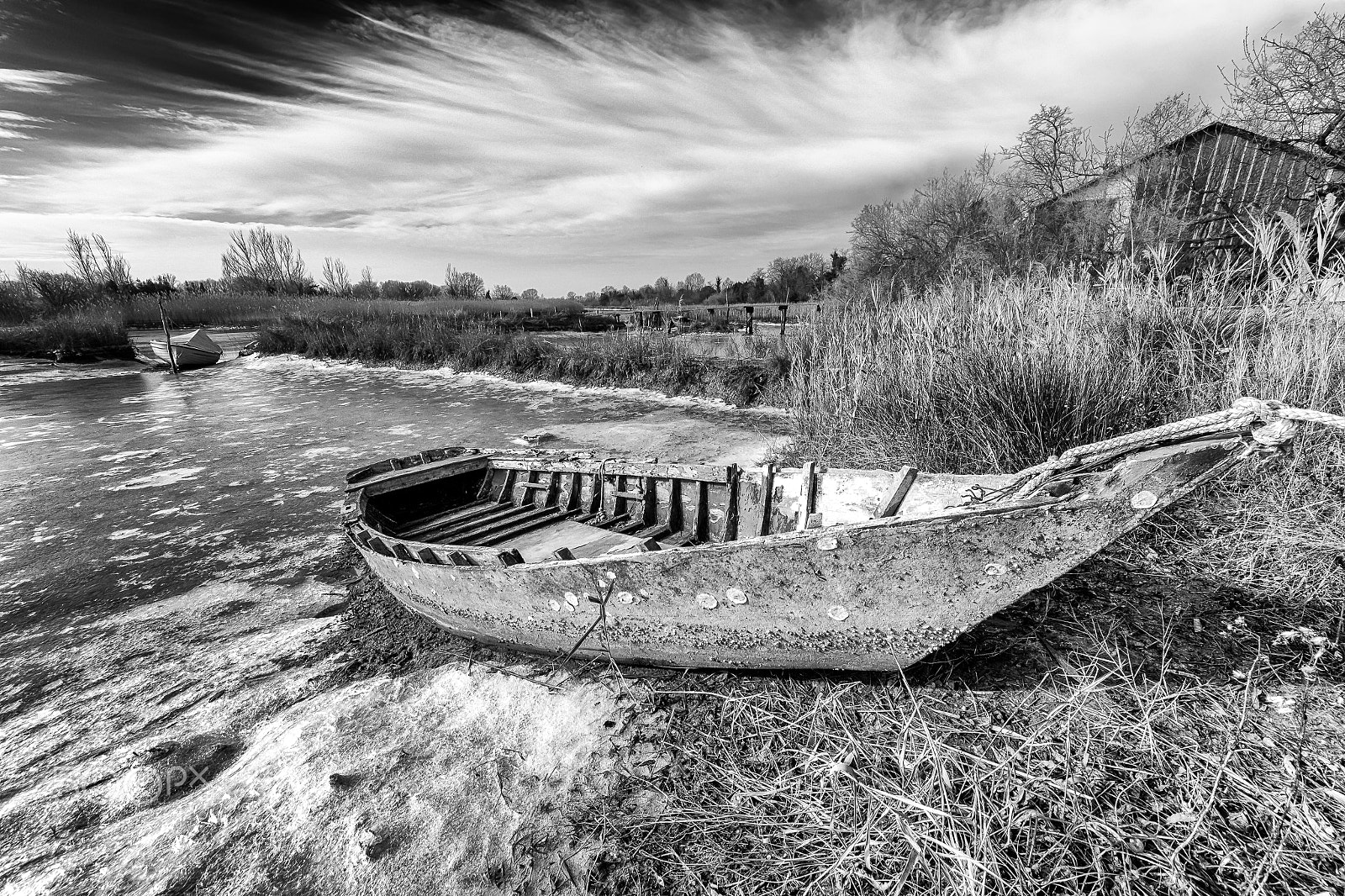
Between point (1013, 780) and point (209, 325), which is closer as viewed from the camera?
point (1013, 780)

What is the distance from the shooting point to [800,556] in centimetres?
219

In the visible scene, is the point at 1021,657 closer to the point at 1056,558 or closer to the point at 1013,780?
the point at 1013,780

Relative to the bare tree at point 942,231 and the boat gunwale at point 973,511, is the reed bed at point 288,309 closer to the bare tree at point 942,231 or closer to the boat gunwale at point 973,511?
the bare tree at point 942,231

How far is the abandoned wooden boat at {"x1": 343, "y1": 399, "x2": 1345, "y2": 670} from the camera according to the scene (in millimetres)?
1837

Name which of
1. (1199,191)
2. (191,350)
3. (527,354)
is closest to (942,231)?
(1199,191)

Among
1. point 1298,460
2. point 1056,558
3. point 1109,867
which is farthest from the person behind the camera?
point 1298,460

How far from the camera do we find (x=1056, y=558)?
6.28 ft

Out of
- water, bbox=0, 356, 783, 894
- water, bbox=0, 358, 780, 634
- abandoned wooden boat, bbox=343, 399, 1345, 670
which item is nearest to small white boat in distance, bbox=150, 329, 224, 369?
water, bbox=0, 358, 780, 634

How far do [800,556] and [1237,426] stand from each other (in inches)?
55.1

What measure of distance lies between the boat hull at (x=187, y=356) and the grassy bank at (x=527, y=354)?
7.10 feet

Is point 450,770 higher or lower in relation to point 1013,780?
lower

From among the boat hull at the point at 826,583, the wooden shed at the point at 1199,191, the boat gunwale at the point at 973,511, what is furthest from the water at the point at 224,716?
the wooden shed at the point at 1199,191

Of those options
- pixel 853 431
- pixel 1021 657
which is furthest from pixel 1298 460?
pixel 853 431

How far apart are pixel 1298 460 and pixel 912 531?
3389 mm
